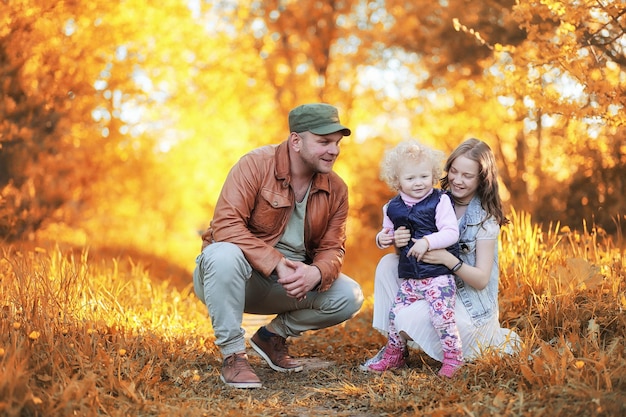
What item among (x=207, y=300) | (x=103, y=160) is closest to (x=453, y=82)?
(x=103, y=160)

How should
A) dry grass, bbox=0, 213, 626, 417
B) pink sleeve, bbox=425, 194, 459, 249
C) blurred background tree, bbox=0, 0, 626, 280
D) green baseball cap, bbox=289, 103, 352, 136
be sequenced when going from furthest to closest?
blurred background tree, bbox=0, 0, 626, 280
green baseball cap, bbox=289, 103, 352, 136
pink sleeve, bbox=425, 194, 459, 249
dry grass, bbox=0, 213, 626, 417

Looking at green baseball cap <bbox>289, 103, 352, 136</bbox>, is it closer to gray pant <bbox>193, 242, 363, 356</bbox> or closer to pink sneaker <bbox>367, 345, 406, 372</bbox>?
gray pant <bbox>193, 242, 363, 356</bbox>

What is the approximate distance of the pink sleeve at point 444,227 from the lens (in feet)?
10.8

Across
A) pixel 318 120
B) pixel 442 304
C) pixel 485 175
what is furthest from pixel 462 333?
pixel 318 120

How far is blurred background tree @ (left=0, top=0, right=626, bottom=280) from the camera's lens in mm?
5215

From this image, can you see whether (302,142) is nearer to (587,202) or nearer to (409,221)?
(409,221)

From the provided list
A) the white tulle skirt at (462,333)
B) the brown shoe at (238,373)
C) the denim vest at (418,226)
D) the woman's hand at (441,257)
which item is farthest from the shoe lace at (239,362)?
the woman's hand at (441,257)

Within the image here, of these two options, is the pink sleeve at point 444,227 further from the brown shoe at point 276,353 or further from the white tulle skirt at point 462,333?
the brown shoe at point 276,353

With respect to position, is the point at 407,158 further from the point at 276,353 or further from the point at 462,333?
the point at 276,353

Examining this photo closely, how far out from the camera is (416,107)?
9195mm

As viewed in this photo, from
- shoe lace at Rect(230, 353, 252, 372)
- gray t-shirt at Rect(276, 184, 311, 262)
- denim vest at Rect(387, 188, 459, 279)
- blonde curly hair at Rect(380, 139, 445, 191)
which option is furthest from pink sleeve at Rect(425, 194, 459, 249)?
shoe lace at Rect(230, 353, 252, 372)

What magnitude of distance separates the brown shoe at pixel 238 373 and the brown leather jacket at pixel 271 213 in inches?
17.3

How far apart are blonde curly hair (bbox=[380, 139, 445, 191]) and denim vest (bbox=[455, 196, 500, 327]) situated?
258 mm

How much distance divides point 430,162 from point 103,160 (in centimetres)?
543
